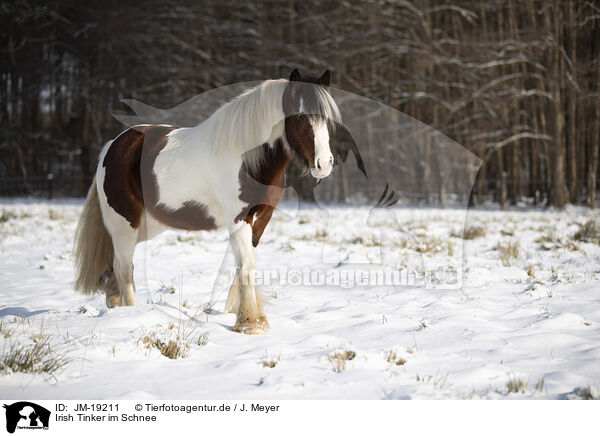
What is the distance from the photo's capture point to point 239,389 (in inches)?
82.9

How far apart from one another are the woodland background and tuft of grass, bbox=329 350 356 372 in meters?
13.1

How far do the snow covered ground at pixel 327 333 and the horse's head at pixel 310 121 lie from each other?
1190 mm

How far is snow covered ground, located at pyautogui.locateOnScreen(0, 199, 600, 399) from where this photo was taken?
2.12 m

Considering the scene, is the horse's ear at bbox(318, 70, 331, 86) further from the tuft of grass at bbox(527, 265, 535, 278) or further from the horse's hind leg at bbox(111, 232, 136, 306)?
the tuft of grass at bbox(527, 265, 535, 278)

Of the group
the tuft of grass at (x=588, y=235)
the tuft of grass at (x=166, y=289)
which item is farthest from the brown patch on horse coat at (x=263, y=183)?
the tuft of grass at (x=588, y=235)

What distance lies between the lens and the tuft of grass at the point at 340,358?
231cm

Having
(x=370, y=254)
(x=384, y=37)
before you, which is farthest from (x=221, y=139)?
(x=384, y=37)

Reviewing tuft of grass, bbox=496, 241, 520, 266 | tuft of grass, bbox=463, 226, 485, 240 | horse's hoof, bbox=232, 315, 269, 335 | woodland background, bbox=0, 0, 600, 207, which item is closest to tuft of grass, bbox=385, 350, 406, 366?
horse's hoof, bbox=232, 315, 269, 335

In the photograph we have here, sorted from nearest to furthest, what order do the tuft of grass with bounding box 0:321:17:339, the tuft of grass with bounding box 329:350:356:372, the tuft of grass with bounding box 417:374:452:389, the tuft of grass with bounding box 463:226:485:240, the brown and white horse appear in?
the tuft of grass with bounding box 417:374:452:389
the tuft of grass with bounding box 329:350:356:372
the tuft of grass with bounding box 0:321:17:339
the brown and white horse
the tuft of grass with bounding box 463:226:485:240

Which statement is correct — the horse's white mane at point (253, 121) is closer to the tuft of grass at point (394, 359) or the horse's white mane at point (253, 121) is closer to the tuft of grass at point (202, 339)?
the tuft of grass at point (202, 339)

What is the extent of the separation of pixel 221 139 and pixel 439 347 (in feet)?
6.79
